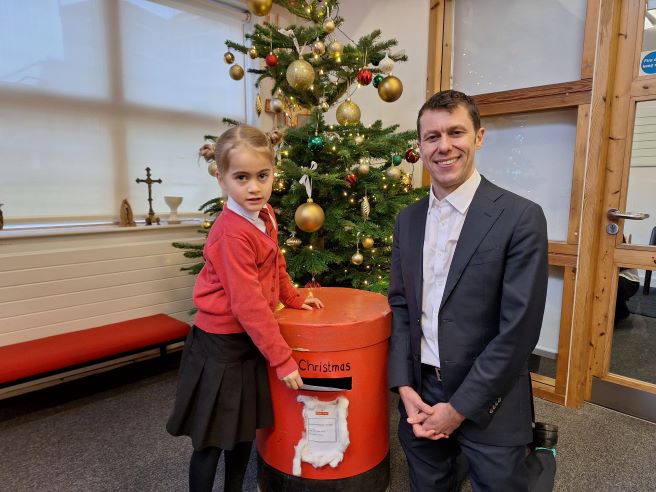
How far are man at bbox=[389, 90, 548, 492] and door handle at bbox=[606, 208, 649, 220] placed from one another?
4.78 feet

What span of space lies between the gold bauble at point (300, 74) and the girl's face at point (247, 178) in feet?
2.59

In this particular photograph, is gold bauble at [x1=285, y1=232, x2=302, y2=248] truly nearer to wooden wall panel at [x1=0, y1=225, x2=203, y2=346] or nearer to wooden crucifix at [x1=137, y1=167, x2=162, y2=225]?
wooden wall panel at [x1=0, y1=225, x2=203, y2=346]

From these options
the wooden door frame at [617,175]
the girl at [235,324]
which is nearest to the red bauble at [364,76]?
the girl at [235,324]

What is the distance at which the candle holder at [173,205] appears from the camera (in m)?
3.01

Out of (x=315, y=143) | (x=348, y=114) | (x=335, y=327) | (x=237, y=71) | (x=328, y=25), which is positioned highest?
(x=328, y=25)

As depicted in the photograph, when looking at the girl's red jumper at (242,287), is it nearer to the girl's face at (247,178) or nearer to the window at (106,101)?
the girl's face at (247,178)

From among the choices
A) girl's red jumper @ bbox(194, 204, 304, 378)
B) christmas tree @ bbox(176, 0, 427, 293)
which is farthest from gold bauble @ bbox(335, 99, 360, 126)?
girl's red jumper @ bbox(194, 204, 304, 378)

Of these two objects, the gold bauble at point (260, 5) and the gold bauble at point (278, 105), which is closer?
the gold bauble at point (260, 5)

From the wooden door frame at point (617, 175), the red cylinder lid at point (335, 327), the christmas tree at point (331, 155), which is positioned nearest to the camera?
the red cylinder lid at point (335, 327)

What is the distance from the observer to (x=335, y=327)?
1.32 meters

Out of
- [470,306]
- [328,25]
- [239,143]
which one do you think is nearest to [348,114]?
[328,25]

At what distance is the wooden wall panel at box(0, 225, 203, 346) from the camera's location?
2.33 meters

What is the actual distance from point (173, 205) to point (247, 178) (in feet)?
6.61

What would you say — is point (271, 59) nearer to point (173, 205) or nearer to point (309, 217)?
point (309, 217)
